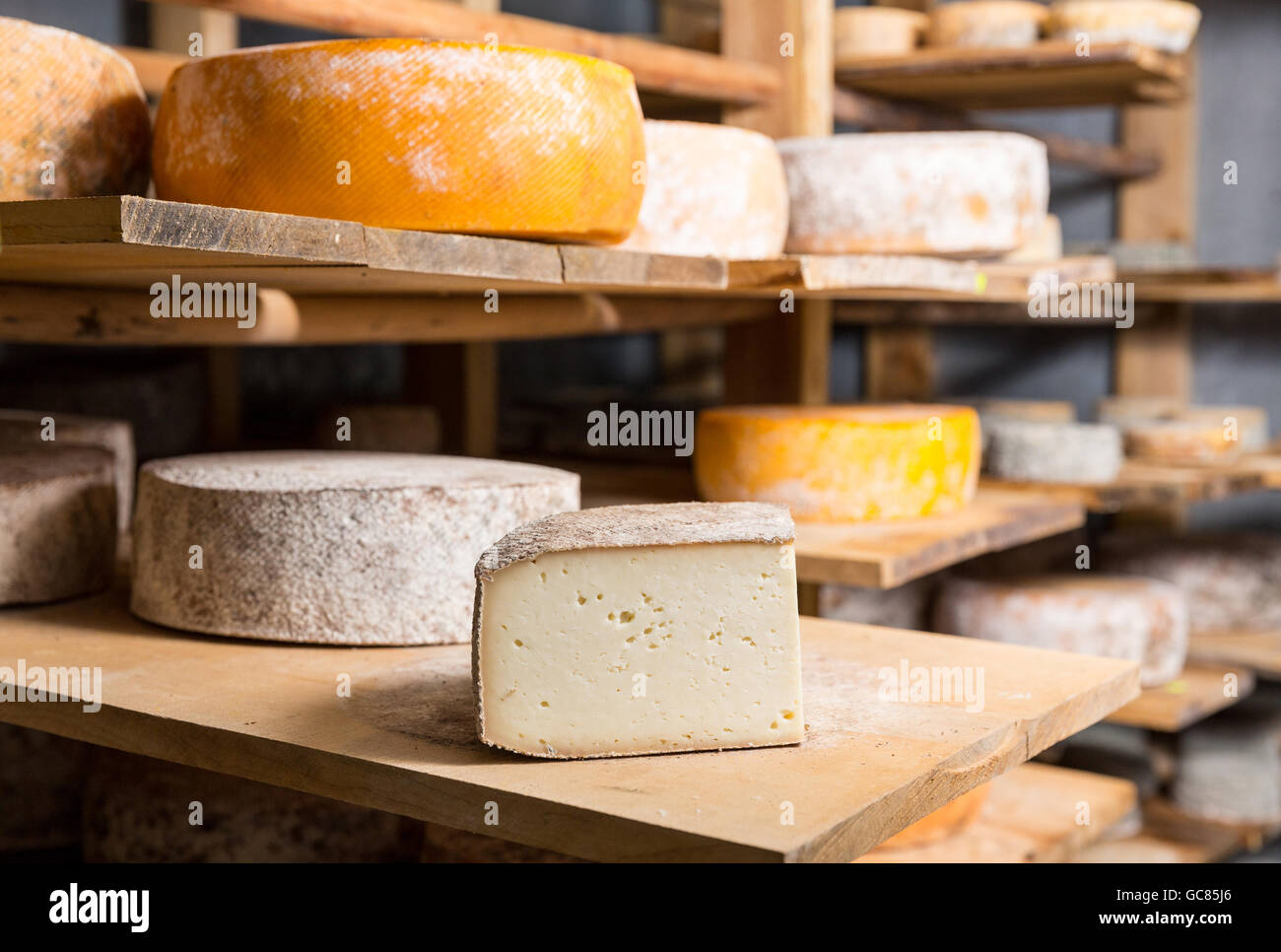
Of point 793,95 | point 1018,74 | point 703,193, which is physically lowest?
point 703,193

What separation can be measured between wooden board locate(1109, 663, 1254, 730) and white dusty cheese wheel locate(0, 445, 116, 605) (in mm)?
2005

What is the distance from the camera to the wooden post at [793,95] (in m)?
2.83

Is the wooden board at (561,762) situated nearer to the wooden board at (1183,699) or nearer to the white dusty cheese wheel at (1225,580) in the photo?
the wooden board at (1183,699)

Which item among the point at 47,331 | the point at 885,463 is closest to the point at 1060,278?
the point at 885,463

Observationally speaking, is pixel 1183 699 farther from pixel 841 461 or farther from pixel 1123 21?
pixel 1123 21

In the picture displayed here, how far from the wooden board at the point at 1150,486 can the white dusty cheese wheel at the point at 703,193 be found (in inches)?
38.7

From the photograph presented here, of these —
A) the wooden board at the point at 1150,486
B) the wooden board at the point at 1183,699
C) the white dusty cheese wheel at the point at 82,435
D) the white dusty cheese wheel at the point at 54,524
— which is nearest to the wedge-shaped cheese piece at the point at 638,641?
the white dusty cheese wheel at the point at 54,524

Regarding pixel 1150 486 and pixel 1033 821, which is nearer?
pixel 1033 821

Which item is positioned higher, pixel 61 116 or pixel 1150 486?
pixel 61 116

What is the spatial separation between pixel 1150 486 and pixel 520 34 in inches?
63.9

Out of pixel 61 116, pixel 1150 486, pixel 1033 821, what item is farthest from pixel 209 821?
pixel 1150 486

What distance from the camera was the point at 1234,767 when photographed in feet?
11.7

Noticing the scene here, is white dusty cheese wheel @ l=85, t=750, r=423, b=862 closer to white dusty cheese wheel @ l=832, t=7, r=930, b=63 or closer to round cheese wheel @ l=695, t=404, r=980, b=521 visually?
round cheese wheel @ l=695, t=404, r=980, b=521
